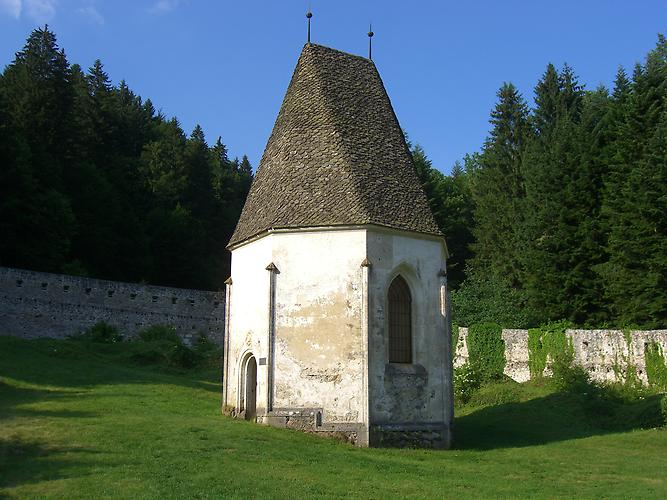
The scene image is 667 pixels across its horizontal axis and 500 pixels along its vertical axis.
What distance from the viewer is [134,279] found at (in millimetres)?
48031

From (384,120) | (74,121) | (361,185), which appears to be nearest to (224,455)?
(361,185)

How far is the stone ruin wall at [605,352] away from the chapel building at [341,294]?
12775mm

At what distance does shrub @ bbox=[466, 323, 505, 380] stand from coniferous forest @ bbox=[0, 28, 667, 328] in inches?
213

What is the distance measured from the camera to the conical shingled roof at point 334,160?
20031 millimetres

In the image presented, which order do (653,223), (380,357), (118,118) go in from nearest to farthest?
(380,357)
(653,223)
(118,118)

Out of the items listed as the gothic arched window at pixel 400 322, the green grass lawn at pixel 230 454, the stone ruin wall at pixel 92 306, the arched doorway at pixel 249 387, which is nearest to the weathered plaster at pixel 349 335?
the gothic arched window at pixel 400 322

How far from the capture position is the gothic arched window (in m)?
19.7

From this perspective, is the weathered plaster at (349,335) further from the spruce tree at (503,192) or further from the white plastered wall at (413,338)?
the spruce tree at (503,192)

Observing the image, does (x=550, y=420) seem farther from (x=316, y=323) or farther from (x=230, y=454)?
(x=230, y=454)

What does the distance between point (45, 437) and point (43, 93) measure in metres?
35.9

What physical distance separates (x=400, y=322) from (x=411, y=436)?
295 cm

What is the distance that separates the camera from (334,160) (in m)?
20.8

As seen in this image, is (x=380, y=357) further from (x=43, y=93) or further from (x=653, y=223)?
(x=43, y=93)

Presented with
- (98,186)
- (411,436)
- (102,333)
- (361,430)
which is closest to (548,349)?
(411,436)
